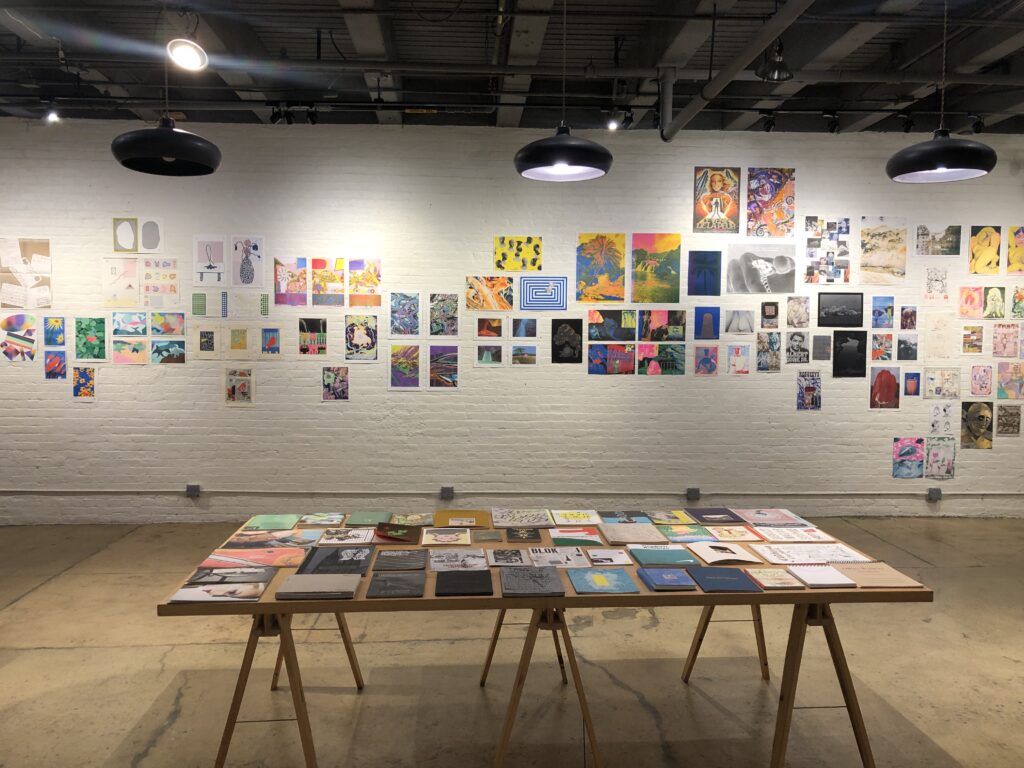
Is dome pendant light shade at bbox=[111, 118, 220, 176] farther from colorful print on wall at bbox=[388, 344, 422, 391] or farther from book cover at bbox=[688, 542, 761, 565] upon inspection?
colorful print on wall at bbox=[388, 344, 422, 391]

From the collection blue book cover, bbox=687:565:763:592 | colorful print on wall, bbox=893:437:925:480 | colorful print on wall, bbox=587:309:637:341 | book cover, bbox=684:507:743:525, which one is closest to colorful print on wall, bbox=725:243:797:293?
colorful print on wall, bbox=587:309:637:341

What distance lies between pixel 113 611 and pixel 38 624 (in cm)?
38

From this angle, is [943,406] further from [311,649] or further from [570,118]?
[311,649]

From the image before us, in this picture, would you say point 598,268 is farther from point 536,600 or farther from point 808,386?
point 536,600

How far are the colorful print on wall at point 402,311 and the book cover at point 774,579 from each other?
4.03 meters

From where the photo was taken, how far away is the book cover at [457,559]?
8.20 ft

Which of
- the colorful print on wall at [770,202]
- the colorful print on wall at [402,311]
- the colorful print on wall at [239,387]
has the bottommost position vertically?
the colorful print on wall at [239,387]

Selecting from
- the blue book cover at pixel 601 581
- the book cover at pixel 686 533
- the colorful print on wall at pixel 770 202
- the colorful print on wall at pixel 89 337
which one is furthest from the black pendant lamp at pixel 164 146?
the colorful print on wall at pixel 770 202

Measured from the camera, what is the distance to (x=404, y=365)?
19.2 feet

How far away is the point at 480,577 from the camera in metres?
2.38

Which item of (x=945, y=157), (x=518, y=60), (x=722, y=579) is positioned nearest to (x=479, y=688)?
(x=722, y=579)

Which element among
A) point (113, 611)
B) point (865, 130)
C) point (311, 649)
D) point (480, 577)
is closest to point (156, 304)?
point (113, 611)

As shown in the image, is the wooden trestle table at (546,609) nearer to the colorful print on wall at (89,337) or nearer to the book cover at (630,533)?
the book cover at (630,533)

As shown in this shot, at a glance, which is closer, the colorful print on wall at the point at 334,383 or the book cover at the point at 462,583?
the book cover at the point at 462,583
